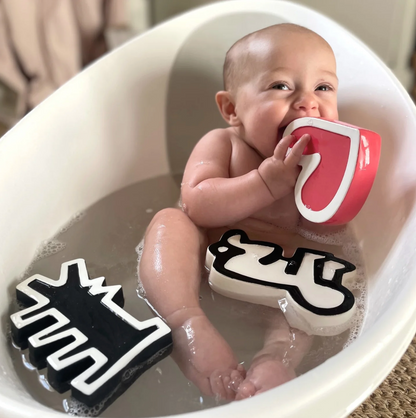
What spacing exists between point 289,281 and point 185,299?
159 mm

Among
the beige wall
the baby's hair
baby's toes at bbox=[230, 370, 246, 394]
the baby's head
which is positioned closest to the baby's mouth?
the baby's head

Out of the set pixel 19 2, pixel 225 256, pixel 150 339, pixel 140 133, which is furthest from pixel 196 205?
pixel 19 2

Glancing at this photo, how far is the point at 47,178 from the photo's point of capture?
99 centimetres

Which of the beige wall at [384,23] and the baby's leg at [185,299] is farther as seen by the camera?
the beige wall at [384,23]

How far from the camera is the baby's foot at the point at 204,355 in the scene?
0.63 meters

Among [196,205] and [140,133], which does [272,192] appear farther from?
[140,133]

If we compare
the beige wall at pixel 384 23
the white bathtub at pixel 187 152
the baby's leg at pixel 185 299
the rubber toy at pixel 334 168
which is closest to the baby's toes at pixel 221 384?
the baby's leg at pixel 185 299

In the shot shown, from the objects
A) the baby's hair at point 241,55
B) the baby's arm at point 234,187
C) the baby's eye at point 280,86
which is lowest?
the baby's arm at point 234,187

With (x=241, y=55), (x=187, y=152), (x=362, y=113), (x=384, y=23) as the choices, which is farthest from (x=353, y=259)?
(x=384, y=23)

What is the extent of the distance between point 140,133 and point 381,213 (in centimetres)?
62

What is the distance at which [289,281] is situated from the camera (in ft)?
2.48

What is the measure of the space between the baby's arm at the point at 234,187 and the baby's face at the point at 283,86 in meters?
0.07

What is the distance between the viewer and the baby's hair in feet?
3.04

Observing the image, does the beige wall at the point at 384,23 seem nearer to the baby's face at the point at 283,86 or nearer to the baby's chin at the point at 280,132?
the baby's face at the point at 283,86
